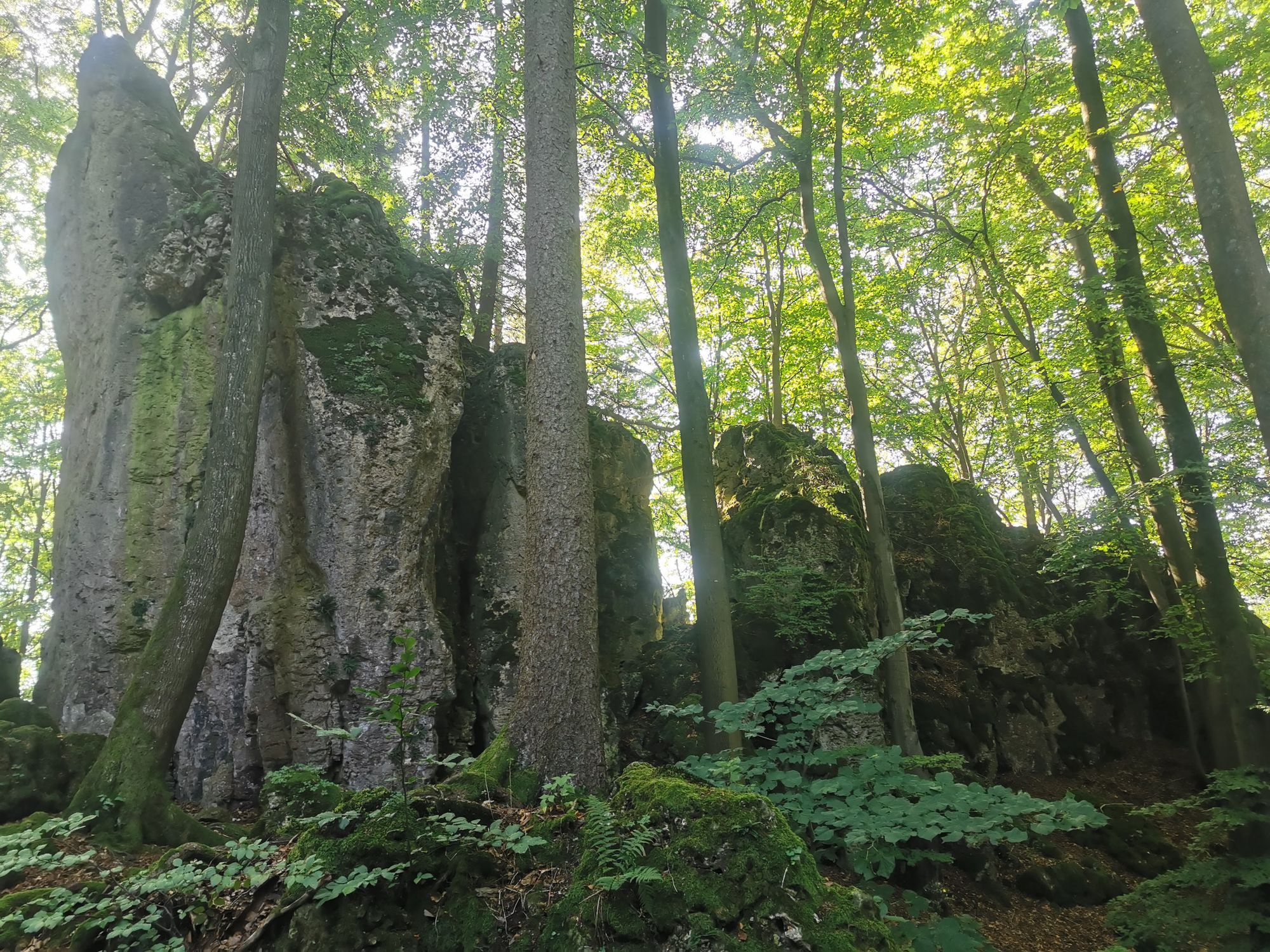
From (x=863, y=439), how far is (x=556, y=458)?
5.04m

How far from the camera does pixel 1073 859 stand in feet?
24.8

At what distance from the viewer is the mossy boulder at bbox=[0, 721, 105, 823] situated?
4652mm

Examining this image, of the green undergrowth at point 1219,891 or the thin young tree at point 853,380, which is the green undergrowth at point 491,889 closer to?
the green undergrowth at point 1219,891

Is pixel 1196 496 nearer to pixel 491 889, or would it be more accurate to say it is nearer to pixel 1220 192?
pixel 1220 192

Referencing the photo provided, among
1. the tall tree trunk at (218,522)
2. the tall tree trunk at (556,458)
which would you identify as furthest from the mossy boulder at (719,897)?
the tall tree trunk at (218,522)

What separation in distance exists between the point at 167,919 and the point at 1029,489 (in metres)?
17.5

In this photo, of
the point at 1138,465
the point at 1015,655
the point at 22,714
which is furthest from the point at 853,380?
the point at 22,714

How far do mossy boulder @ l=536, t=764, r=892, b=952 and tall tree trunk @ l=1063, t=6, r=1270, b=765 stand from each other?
5.85 meters

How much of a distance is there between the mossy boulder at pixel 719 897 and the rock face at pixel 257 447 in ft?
16.2

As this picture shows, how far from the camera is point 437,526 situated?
7.96 meters

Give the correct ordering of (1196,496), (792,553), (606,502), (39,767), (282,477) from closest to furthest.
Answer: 1. (39,767)
2. (1196,496)
3. (282,477)
4. (792,553)
5. (606,502)

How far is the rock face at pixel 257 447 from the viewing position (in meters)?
6.61

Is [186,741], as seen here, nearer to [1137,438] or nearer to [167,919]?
[167,919]

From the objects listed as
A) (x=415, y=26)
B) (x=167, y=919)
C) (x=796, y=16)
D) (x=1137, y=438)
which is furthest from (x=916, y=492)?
(x=167, y=919)
